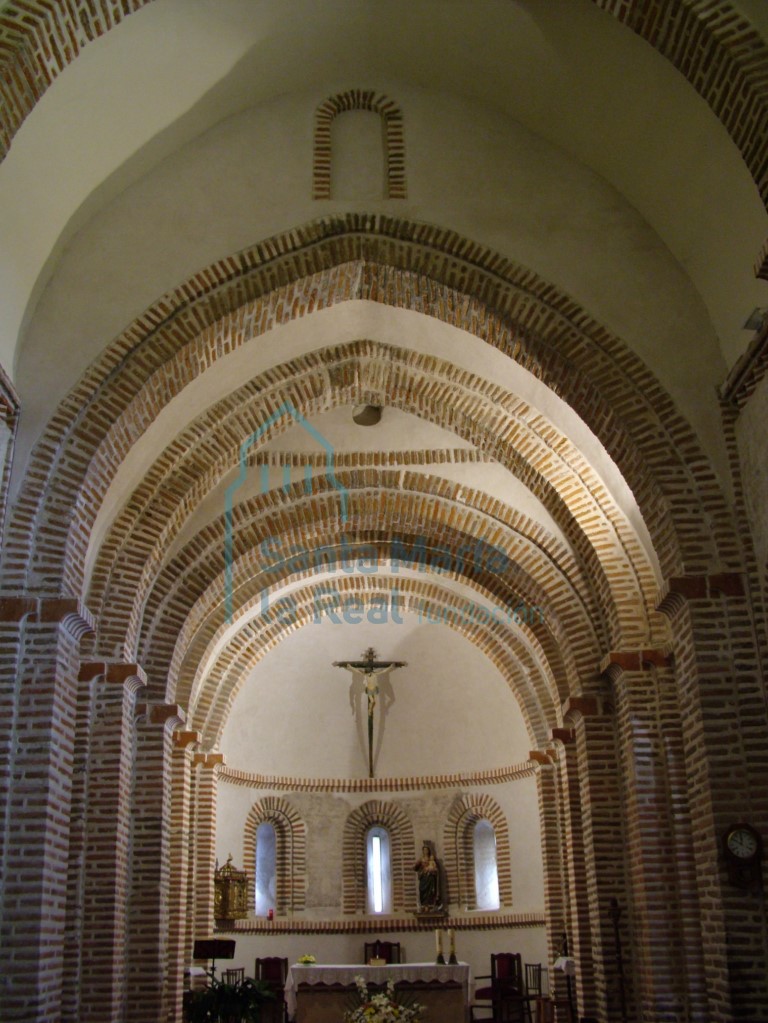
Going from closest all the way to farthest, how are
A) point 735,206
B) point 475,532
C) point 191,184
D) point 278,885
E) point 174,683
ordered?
point 735,206 < point 191,184 < point 174,683 < point 475,532 < point 278,885

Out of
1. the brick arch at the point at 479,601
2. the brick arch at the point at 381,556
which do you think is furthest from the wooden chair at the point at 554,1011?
the brick arch at the point at 381,556

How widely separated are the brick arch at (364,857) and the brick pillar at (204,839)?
421 centimetres

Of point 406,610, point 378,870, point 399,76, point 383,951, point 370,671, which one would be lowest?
point 383,951

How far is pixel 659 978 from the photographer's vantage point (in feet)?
30.6

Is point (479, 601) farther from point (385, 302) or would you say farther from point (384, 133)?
point (384, 133)

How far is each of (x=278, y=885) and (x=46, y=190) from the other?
14.0 m

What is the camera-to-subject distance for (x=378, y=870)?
19.8 meters

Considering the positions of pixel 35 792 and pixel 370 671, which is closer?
pixel 35 792

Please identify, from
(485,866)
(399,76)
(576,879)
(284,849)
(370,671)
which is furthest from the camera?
(370,671)

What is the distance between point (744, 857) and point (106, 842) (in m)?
5.41

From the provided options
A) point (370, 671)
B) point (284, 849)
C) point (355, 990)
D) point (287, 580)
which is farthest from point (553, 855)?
point (284, 849)

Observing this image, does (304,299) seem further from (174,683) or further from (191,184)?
(174,683)

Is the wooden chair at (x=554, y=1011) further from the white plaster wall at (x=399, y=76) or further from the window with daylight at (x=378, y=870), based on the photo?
the white plaster wall at (x=399, y=76)

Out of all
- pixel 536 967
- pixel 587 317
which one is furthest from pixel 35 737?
pixel 536 967
